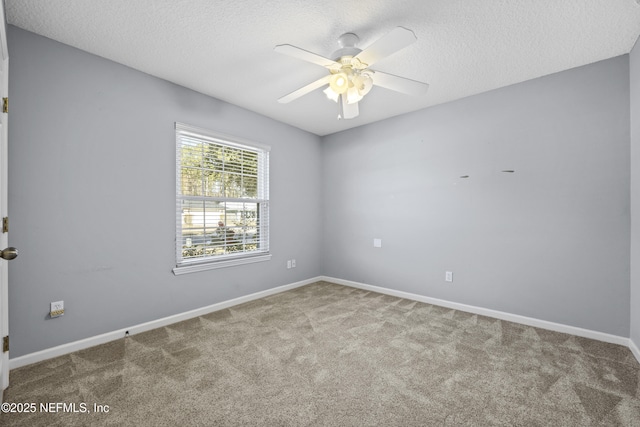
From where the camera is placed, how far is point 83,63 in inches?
94.9

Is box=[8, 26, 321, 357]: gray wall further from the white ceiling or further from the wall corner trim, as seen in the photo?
the wall corner trim

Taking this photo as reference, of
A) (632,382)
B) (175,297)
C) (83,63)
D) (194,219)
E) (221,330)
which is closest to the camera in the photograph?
(632,382)

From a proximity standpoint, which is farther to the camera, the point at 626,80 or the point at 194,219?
the point at 194,219

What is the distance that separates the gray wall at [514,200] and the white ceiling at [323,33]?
17.0 inches

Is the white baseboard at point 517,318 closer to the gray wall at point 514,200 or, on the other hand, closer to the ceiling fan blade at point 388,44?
the gray wall at point 514,200

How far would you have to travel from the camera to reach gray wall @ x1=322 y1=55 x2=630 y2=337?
2.54 meters

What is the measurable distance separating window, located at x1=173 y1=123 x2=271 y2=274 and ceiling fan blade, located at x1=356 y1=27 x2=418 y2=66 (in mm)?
2102

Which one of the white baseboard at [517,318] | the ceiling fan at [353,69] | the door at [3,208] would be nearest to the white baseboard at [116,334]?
the door at [3,208]

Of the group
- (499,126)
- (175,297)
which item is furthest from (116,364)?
(499,126)

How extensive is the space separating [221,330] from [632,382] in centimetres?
325

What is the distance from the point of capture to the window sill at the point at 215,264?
120 inches

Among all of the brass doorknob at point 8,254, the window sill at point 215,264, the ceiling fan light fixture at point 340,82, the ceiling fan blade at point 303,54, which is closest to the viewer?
the brass doorknob at point 8,254

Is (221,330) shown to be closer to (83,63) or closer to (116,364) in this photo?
(116,364)

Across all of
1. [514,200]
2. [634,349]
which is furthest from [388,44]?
[634,349]
